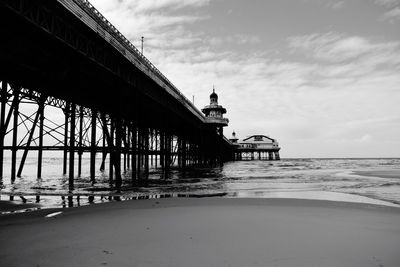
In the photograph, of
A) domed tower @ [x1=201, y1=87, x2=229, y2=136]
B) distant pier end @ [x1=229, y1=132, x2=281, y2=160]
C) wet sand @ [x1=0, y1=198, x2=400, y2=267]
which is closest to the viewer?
wet sand @ [x1=0, y1=198, x2=400, y2=267]

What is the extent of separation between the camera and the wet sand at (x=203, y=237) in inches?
172

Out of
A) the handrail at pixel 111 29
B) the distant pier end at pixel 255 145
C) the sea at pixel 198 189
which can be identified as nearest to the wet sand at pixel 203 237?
the sea at pixel 198 189

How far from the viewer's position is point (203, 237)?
5492 mm

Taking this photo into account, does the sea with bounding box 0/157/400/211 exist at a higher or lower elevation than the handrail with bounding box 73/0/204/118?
lower

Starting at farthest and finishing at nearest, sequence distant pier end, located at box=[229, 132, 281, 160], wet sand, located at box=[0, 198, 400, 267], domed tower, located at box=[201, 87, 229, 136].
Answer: distant pier end, located at box=[229, 132, 281, 160] < domed tower, located at box=[201, 87, 229, 136] < wet sand, located at box=[0, 198, 400, 267]

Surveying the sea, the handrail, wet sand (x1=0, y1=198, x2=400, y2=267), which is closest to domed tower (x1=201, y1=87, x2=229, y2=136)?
the sea

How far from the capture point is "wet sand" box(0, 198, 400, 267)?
14.4 feet

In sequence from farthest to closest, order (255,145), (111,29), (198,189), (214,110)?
1. (255,145)
2. (214,110)
3. (198,189)
4. (111,29)

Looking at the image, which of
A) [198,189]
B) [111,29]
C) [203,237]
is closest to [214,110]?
[198,189]

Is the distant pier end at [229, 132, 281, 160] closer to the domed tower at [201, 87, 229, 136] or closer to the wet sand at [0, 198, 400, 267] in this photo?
the domed tower at [201, 87, 229, 136]

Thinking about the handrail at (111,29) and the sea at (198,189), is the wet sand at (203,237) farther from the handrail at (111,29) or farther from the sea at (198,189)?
the handrail at (111,29)

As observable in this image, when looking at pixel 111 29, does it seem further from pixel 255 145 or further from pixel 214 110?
pixel 255 145

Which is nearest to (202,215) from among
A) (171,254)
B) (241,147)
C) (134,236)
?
(134,236)

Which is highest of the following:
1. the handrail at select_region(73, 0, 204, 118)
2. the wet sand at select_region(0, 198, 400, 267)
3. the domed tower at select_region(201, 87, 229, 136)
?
the domed tower at select_region(201, 87, 229, 136)
